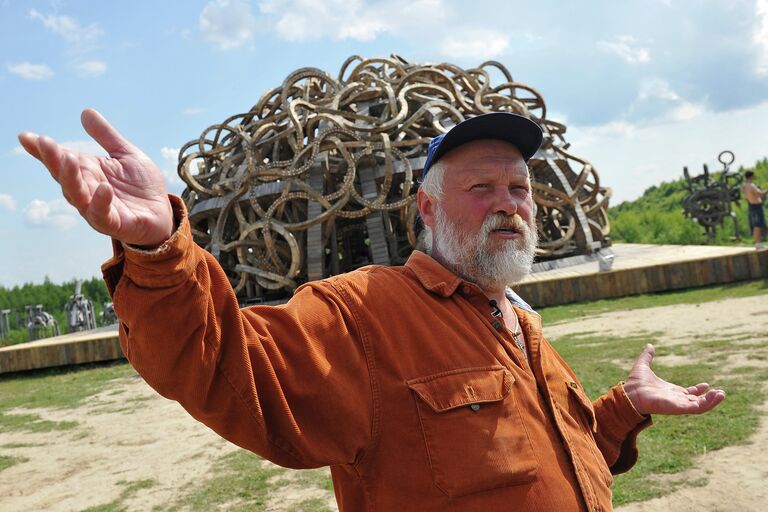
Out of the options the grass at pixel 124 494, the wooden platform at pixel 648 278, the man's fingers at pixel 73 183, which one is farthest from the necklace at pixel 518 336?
the wooden platform at pixel 648 278

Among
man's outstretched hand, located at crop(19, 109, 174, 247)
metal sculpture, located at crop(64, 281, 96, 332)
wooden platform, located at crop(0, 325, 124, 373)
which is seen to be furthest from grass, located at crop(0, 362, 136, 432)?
man's outstretched hand, located at crop(19, 109, 174, 247)

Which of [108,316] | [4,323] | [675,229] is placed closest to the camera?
[4,323]

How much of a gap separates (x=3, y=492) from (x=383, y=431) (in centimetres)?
368

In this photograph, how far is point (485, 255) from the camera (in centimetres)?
168

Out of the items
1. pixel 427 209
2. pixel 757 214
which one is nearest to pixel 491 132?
pixel 427 209

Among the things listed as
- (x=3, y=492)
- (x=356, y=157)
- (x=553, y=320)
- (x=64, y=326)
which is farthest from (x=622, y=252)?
(x=64, y=326)

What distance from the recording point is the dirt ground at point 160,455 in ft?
9.45

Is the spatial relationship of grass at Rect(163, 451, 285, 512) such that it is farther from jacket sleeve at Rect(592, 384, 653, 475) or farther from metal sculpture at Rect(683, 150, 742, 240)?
metal sculpture at Rect(683, 150, 742, 240)

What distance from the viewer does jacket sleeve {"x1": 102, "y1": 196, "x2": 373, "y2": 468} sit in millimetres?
1029

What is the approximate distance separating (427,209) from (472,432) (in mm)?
745

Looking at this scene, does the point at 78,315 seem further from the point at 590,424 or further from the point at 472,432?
the point at 472,432

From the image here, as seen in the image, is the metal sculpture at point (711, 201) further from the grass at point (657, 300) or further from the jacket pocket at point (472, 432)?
the jacket pocket at point (472, 432)

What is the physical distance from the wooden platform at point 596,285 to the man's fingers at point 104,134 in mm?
7888

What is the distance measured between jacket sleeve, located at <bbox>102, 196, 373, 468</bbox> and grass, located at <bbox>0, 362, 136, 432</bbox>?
4.97 meters
